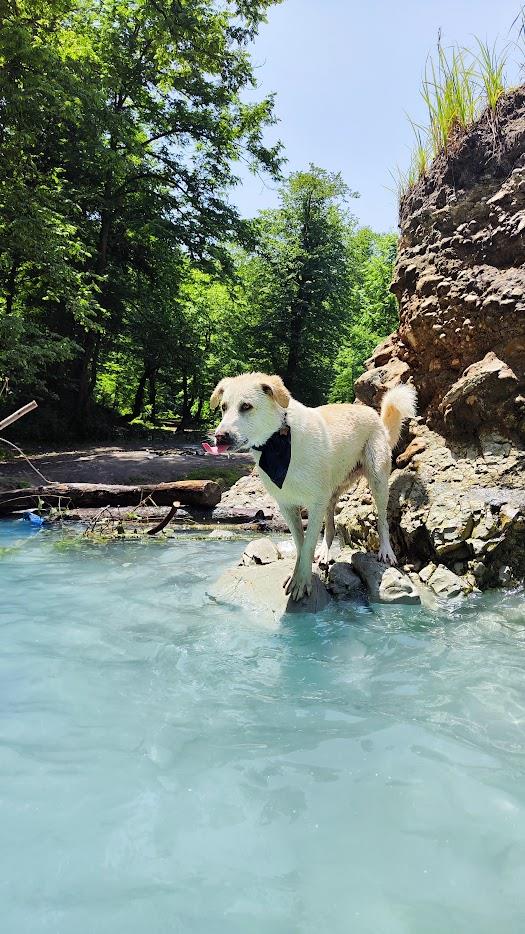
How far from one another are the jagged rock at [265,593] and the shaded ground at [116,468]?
7.12 meters

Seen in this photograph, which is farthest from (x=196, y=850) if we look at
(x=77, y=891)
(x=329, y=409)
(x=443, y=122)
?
(x=443, y=122)

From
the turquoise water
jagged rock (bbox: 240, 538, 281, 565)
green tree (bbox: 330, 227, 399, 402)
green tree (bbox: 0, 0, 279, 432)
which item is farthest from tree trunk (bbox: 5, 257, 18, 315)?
the turquoise water

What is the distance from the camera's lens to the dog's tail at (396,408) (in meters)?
6.61

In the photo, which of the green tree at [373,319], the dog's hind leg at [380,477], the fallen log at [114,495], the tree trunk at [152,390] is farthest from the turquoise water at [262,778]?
the tree trunk at [152,390]

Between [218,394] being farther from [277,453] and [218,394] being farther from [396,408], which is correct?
[396,408]

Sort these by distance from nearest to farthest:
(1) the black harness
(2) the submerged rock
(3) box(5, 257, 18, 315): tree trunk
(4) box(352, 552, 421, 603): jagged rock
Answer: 1. (1) the black harness
2. (4) box(352, 552, 421, 603): jagged rock
3. (2) the submerged rock
4. (3) box(5, 257, 18, 315): tree trunk

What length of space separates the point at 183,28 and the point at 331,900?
56.2 ft

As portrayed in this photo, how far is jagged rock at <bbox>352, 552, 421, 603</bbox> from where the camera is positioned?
531 cm

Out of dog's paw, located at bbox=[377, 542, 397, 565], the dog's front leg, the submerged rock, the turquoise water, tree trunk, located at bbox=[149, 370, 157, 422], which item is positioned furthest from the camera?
tree trunk, located at bbox=[149, 370, 157, 422]

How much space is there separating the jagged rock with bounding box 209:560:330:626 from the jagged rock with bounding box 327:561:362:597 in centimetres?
16

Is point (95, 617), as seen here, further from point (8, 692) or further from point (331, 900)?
point (331, 900)

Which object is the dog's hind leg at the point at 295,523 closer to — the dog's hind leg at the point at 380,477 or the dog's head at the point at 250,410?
the dog's head at the point at 250,410

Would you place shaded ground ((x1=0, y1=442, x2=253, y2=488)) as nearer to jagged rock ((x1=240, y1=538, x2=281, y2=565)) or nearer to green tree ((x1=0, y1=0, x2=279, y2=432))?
green tree ((x1=0, y1=0, x2=279, y2=432))

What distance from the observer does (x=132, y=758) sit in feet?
8.92
